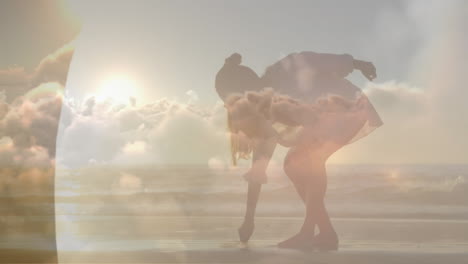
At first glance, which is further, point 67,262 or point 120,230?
point 120,230

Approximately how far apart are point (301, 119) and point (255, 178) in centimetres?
86

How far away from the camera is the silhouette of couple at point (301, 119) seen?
6012 mm

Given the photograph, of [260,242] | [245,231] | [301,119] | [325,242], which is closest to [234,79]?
[301,119]

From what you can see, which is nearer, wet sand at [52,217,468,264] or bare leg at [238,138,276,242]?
wet sand at [52,217,468,264]

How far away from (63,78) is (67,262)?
245 centimetres

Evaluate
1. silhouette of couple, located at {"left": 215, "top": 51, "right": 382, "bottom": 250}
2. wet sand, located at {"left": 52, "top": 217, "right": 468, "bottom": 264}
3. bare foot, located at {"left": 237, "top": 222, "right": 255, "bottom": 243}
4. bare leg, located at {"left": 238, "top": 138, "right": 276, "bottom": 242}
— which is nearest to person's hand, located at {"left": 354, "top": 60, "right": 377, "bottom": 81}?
silhouette of couple, located at {"left": 215, "top": 51, "right": 382, "bottom": 250}

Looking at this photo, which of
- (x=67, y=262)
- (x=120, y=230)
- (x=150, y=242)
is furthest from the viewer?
(x=120, y=230)

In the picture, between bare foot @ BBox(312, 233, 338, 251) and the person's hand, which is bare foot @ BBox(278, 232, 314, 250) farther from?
the person's hand

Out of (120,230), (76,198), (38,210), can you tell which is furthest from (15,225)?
(120,230)

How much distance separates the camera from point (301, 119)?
20.3 ft

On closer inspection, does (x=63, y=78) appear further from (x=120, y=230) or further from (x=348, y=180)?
(x=348, y=180)

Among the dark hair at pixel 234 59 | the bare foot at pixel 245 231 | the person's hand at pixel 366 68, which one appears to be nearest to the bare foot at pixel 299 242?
the bare foot at pixel 245 231

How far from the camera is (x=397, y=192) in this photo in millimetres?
6965

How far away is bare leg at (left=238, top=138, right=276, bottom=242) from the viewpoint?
611 centimetres
